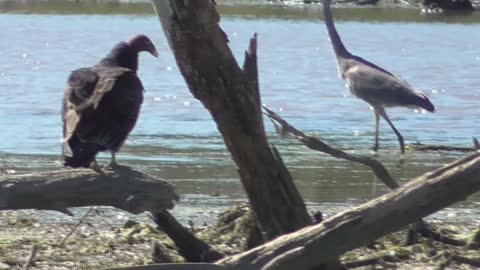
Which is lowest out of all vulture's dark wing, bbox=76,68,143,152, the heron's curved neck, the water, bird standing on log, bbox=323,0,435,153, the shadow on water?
the shadow on water

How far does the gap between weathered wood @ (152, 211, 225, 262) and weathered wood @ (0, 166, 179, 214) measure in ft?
2.51

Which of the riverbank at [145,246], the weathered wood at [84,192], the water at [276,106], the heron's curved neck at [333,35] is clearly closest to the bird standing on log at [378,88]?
the heron's curved neck at [333,35]

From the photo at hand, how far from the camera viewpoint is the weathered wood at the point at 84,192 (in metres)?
5.46

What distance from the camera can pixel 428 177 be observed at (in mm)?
5203

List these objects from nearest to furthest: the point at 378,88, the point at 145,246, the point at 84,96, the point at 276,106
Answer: the point at 84,96
the point at 145,246
the point at 378,88
the point at 276,106

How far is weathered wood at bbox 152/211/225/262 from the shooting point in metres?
6.26

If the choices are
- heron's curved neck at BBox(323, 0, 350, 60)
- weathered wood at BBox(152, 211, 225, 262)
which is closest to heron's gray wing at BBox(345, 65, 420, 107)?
heron's curved neck at BBox(323, 0, 350, 60)

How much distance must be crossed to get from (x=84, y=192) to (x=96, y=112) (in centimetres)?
48

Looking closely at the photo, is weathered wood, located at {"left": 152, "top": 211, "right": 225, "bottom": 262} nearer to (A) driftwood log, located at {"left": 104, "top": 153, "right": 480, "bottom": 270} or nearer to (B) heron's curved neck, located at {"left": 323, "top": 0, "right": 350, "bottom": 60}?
(A) driftwood log, located at {"left": 104, "top": 153, "right": 480, "bottom": 270}

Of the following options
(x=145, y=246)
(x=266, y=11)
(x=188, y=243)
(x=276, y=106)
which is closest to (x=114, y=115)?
(x=188, y=243)

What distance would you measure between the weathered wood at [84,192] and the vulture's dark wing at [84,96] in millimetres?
169

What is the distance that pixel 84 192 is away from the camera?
5.52 meters

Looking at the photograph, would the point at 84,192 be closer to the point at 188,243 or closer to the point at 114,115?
the point at 114,115

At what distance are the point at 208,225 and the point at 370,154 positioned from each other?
3670 mm
